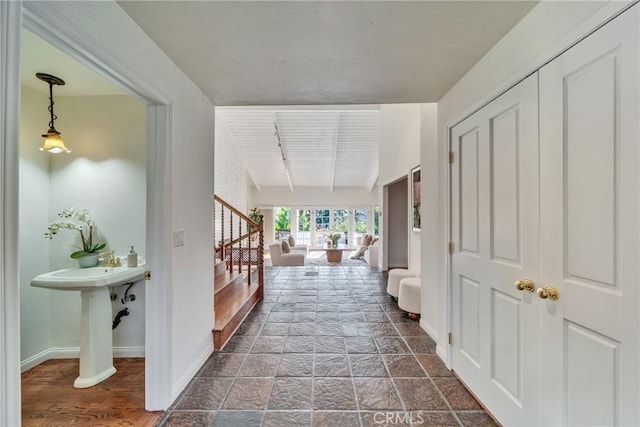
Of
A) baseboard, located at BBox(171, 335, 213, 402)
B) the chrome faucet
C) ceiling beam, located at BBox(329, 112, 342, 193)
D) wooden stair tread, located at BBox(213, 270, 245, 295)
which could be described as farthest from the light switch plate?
ceiling beam, located at BBox(329, 112, 342, 193)

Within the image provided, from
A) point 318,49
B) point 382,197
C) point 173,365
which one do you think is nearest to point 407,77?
point 318,49

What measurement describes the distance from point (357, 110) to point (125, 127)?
5351mm

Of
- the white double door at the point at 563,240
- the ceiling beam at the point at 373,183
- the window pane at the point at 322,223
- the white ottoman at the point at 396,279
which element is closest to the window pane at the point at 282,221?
the window pane at the point at 322,223

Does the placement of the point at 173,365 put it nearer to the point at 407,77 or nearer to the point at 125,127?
the point at 125,127

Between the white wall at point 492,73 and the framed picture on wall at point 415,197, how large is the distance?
1.27 meters

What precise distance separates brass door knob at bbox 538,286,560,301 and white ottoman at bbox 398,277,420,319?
207 centimetres

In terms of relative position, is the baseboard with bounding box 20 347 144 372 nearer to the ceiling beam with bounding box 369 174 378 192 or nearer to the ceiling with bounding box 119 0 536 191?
the ceiling with bounding box 119 0 536 191

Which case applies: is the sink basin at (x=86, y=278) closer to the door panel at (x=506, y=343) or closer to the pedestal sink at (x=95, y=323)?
the pedestal sink at (x=95, y=323)

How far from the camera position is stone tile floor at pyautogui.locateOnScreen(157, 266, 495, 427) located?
1.82 metres

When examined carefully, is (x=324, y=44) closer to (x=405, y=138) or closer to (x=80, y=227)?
(x=80, y=227)

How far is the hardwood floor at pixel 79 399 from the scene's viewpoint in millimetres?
1791

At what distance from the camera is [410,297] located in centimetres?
342

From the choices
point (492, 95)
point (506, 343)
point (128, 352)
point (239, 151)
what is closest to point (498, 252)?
point (506, 343)

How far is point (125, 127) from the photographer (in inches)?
102
